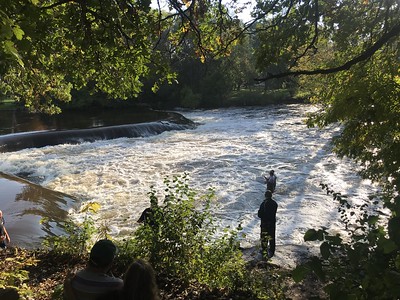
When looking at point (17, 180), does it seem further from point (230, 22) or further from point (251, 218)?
point (230, 22)

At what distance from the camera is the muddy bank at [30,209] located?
866 centimetres

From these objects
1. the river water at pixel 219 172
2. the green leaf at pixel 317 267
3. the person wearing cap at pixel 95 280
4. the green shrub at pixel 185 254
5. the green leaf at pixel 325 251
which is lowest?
the river water at pixel 219 172

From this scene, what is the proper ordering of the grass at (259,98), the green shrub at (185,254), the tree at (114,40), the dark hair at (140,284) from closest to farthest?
1. the dark hair at (140,284)
2. the tree at (114,40)
3. the green shrub at (185,254)
4. the grass at (259,98)

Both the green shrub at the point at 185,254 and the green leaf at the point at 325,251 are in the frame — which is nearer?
the green leaf at the point at 325,251

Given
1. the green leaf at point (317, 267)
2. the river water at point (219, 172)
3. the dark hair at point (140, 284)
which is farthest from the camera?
the river water at point (219, 172)

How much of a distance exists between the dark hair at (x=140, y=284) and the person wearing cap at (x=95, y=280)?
14 cm

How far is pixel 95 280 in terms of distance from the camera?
2443 mm

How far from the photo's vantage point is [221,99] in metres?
47.2

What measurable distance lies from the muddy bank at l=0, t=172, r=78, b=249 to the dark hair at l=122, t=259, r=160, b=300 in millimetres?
6635

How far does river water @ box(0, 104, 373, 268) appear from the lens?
1091 centimetres

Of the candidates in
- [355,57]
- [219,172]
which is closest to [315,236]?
[355,57]

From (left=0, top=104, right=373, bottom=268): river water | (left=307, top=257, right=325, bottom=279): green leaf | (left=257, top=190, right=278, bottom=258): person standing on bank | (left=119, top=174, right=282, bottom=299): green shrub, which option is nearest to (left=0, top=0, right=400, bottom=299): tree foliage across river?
(left=119, top=174, right=282, bottom=299): green shrub

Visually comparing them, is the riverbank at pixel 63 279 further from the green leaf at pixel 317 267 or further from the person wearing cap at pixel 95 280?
the green leaf at pixel 317 267

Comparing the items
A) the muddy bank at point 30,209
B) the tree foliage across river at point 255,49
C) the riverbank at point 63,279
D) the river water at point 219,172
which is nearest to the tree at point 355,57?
the tree foliage across river at point 255,49
